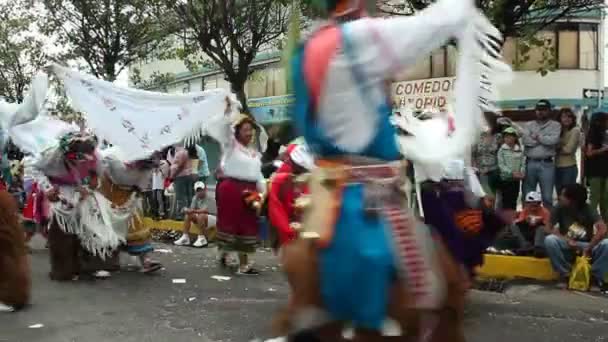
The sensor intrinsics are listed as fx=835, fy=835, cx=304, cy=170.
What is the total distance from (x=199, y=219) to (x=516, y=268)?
16.0ft

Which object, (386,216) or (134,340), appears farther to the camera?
(134,340)

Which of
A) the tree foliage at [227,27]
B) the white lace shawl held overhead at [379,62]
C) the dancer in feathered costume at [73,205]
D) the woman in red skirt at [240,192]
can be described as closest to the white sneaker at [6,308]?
the dancer in feathered costume at [73,205]

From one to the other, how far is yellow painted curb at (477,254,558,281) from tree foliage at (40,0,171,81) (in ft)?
42.5

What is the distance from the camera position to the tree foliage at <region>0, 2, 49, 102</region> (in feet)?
88.1

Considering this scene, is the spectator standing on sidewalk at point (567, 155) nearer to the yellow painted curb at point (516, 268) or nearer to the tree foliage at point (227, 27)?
the yellow painted curb at point (516, 268)

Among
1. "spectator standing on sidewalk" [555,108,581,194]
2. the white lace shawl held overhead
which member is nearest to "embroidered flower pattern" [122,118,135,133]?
"spectator standing on sidewalk" [555,108,581,194]

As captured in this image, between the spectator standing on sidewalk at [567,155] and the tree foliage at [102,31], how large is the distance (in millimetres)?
12373

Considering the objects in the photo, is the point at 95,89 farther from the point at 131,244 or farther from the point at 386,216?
the point at 386,216

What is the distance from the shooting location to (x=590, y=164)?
945cm

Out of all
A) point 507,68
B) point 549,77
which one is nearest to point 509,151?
point 507,68

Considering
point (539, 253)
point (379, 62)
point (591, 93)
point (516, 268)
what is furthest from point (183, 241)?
point (591, 93)

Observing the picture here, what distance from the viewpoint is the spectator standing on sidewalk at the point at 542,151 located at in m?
9.62

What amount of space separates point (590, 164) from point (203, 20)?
8.21 metres

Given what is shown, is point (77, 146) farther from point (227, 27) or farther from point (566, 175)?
point (227, 27)
